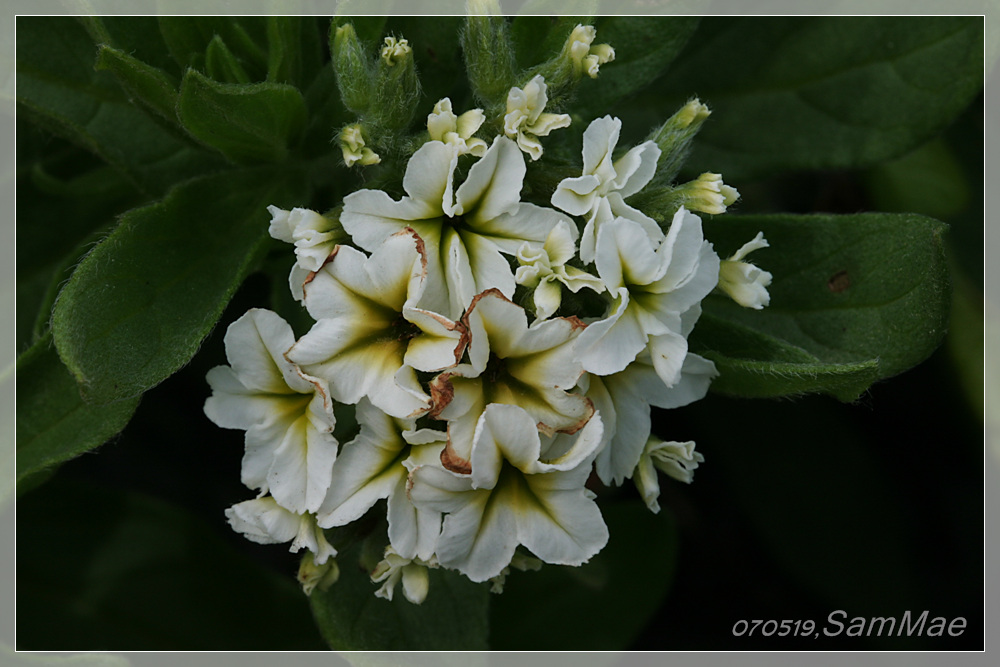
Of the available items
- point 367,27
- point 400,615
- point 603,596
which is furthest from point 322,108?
point 603,596

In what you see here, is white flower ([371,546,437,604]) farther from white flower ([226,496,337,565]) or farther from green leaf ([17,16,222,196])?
green leaf ([17,16,222,196])

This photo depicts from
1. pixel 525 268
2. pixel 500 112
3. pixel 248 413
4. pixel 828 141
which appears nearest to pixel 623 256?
pixel 525 268

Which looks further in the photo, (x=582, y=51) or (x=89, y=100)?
(x=89, y=100)

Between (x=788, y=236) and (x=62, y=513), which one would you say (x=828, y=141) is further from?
(x=62, y=513)

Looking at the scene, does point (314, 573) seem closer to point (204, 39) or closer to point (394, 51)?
point (394, 51)
